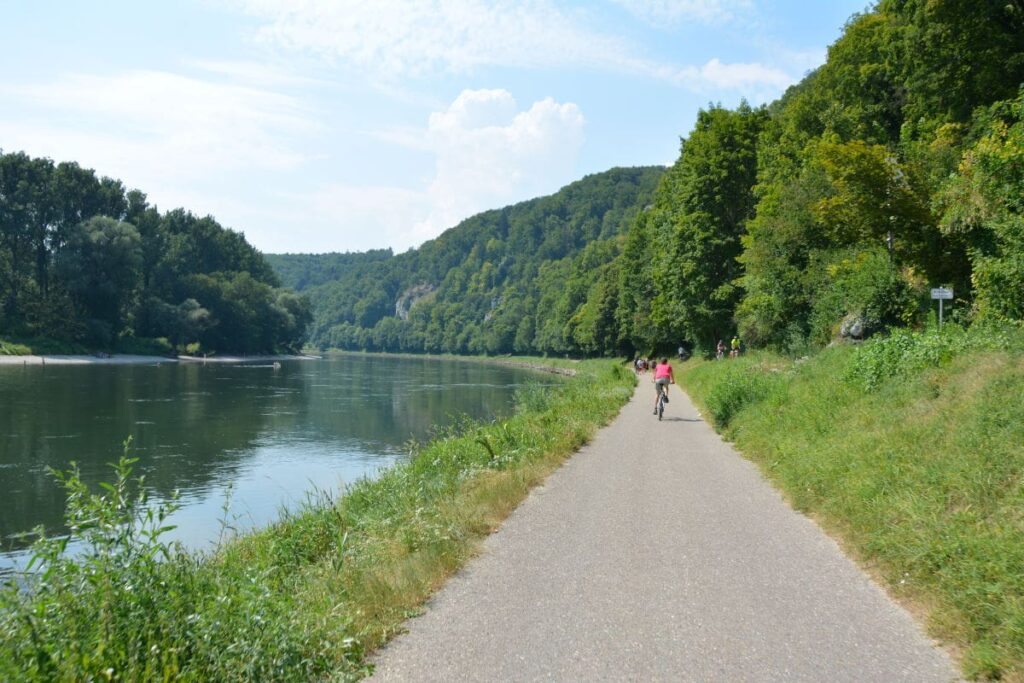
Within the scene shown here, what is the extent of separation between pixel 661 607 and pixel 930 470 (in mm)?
3773

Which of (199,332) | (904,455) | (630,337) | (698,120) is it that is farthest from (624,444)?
(199,332)

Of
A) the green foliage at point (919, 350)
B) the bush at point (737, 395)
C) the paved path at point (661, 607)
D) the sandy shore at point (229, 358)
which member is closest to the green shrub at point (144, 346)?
the sandy shore at point (229, 358)

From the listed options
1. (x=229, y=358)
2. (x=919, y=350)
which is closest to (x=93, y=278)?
(x=229, y=358)

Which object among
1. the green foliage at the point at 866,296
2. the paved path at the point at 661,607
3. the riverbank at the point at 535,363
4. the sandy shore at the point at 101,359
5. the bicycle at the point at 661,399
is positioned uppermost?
the green foliage at the point at 866,296

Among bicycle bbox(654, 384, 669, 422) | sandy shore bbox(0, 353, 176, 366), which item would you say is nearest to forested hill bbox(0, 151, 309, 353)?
A: sandy shore bbox(0, 353, 176, 366)

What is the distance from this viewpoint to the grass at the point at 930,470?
17.5ft

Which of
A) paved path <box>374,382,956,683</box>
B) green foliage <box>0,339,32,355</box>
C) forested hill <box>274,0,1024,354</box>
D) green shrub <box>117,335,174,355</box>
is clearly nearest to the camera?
paved path <box>374,382,956,683</box>

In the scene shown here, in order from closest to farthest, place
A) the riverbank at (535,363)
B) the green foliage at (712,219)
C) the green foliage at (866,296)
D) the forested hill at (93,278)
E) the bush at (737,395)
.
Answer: the bush at (737,395), the green foliage at (866,296), the green foliage at (712,219), the forested hill at (93,278), the riverbank at (535,363)

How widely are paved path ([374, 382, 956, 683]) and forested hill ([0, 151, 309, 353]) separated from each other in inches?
3195

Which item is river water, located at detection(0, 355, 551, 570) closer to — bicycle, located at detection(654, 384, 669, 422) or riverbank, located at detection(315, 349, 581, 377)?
bicycle, located at detection(654, 384, 669, 422)

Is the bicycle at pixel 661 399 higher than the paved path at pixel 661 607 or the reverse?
higher

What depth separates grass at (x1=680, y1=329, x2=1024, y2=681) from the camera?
5.34m

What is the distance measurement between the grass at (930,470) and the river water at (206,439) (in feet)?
19.1

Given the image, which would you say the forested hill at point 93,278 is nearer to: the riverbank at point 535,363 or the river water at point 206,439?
the river water at point 206,439
